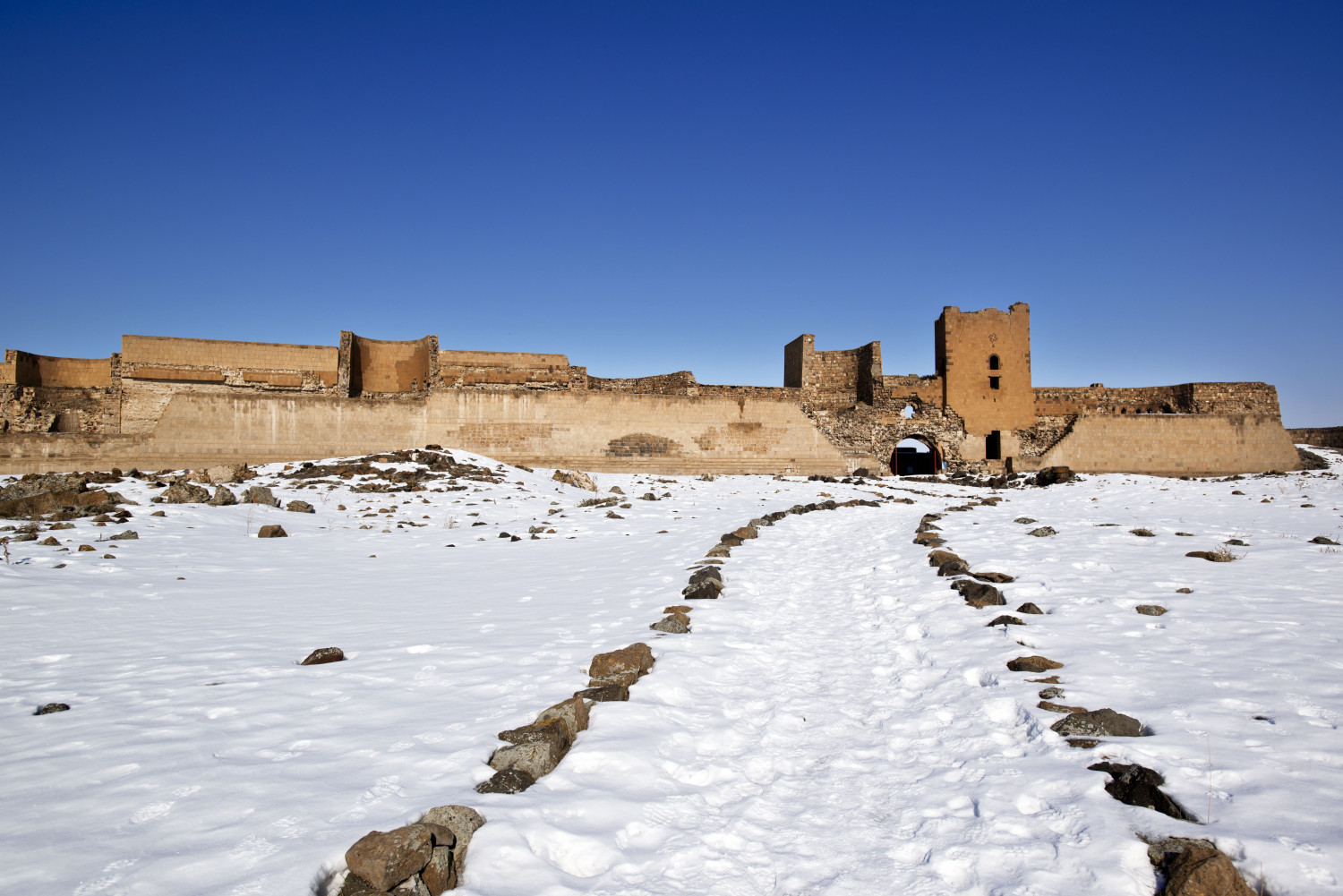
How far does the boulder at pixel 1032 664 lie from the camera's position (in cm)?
391

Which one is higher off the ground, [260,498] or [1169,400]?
[1169,400]

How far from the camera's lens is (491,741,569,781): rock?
9.06 feet

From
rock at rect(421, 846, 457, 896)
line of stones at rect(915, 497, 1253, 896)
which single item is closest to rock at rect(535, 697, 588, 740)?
rock at rect(421, 846, 457, 896)

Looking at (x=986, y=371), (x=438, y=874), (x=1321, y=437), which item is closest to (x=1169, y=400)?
(x=986, y=371)

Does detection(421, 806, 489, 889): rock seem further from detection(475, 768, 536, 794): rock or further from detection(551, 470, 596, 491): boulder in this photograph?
detection(551, 470, 596, 491): boulder

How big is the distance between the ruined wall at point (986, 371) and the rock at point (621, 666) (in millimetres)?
27527

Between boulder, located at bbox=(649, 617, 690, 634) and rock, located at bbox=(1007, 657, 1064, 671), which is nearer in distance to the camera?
rock, located at bbox=(1007, 657, 1064, 671)

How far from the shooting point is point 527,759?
9.15ft

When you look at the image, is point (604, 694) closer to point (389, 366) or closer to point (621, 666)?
point (621, 666)

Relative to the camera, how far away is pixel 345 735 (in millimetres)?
2951

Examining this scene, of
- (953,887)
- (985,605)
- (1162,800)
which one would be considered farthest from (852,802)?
(985,605)

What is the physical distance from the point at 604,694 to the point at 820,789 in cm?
119

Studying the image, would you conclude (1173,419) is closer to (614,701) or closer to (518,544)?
(518,544)

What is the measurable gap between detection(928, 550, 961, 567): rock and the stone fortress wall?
54.6ft
